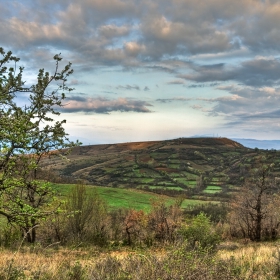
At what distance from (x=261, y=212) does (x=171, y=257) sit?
29785 mm

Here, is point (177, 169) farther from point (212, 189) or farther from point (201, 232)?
point (201, 232)

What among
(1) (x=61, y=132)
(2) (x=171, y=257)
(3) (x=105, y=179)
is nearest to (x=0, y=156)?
(1) (x=61, y=132)

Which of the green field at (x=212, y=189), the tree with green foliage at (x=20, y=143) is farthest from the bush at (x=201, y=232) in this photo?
the green field at (x=212, y=189)

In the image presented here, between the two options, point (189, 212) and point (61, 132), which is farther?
point (189, 212)

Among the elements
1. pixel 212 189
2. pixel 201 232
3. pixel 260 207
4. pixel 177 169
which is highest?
pixel 201 232

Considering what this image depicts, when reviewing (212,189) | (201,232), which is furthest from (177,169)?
(201,232)

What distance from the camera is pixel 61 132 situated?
15.8 m

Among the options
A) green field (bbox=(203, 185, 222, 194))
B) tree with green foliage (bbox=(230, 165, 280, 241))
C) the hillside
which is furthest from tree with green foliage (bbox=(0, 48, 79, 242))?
green field (bbox=(203, 185, 222, 194))

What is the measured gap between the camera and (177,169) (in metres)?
144

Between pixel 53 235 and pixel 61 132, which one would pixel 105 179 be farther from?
pixel 61 132

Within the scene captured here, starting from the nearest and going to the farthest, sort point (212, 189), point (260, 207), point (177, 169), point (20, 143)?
point (20, 143), point (260, 207), point (212, 189), point (177, 169)

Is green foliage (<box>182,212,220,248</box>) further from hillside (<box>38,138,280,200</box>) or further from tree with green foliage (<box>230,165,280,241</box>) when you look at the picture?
hillside (<box>38,138,280,200</box>)

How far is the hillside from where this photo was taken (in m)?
114

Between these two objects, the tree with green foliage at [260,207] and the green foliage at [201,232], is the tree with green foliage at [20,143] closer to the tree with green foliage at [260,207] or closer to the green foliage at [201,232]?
the green foliage at [201,232]
